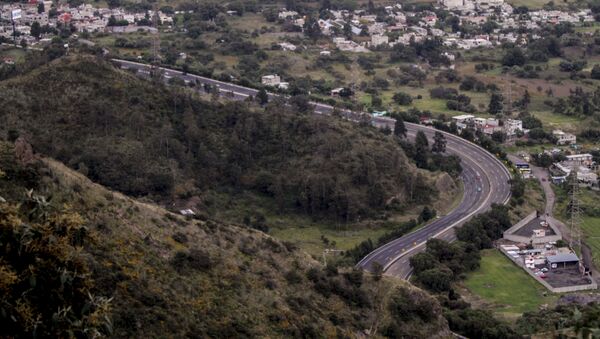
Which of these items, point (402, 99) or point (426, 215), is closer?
point (426, 215)

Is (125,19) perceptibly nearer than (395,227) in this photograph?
No

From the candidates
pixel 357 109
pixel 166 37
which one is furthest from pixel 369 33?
pixel 357 109

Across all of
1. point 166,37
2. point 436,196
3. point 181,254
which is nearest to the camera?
point 181,254

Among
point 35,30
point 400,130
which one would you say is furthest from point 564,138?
point 35,30

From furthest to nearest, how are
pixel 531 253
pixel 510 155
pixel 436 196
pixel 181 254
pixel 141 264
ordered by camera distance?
1. pixel 510 155
2. pixel 436 196
3. pixel 531 253
4. pixel 181 254
5. pixel 141 264

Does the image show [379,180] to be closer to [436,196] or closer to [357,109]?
[436,196]

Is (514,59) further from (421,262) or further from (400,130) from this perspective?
(421,262)
